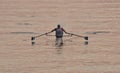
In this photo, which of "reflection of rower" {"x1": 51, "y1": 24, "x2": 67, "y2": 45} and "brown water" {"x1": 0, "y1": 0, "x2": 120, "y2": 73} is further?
"reflection of rower" {"x1": 51, "y1": 24, "x2": 67, "y2": 45}

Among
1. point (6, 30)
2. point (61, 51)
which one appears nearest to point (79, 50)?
point (61, 51)

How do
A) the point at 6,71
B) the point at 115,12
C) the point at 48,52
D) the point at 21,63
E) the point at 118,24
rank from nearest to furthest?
the point at 6,71 < the point at 21,63 < the point at 48,52 < the point at 118,24 < the point at 115,12

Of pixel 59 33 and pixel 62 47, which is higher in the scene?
pixel 59 33

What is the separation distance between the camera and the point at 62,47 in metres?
65.5

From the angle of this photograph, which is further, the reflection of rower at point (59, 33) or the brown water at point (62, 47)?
the reflection of rower at point (59, 33)

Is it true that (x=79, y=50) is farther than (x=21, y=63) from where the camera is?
Yes

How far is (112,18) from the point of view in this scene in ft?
328

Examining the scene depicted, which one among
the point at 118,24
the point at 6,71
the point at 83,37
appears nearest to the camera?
the point at 6,71

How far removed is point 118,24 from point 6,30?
18.1 meters

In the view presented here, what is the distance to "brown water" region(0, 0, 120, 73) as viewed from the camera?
5469 centimetres

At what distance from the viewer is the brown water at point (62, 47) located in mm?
54688

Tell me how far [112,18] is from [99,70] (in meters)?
47.5

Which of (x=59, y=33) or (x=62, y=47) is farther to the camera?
(x=59, y=33)

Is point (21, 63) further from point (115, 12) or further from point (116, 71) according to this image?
point (115, 12)
